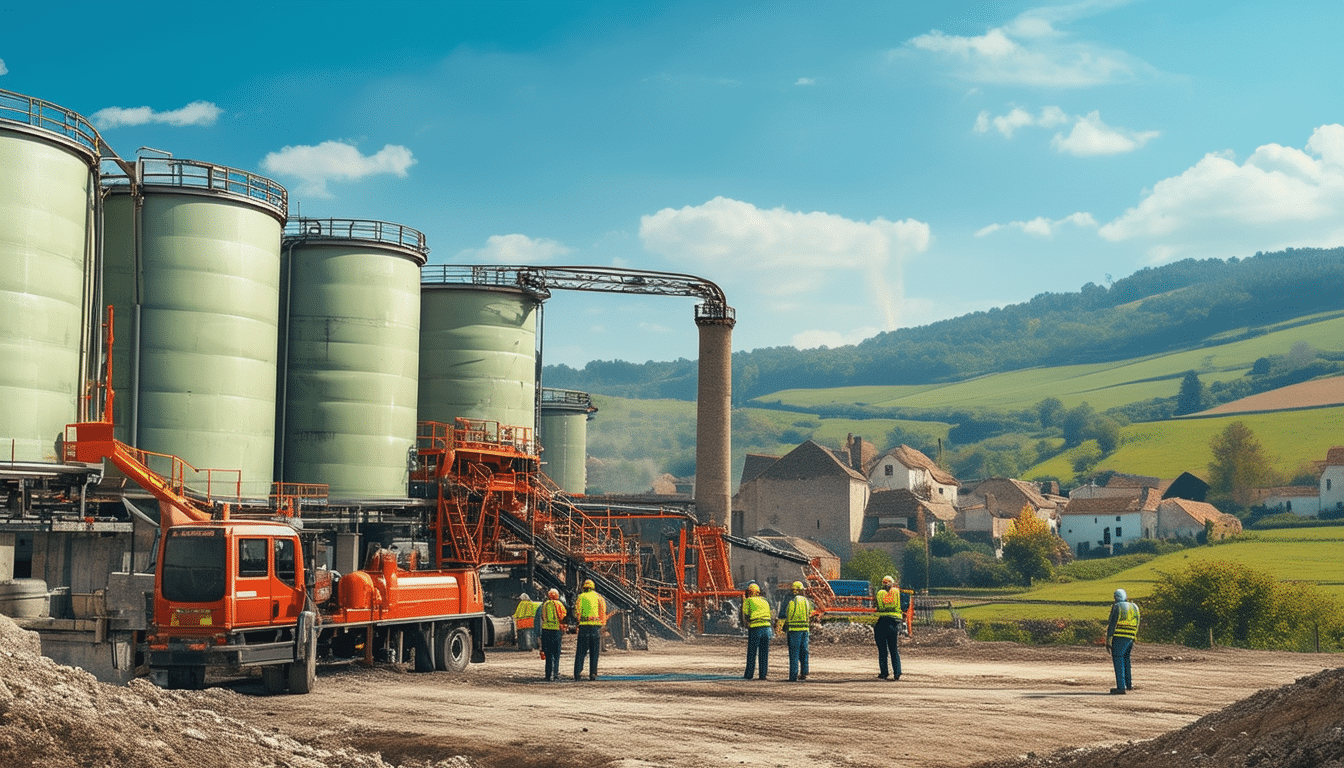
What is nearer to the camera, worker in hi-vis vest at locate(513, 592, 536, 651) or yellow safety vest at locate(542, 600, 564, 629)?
yellow safety vest at locate(542, 600, 564, 629)

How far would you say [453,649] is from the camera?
78.5ft

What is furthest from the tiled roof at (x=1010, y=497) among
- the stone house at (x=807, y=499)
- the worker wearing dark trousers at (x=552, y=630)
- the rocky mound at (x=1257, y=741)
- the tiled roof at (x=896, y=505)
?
the rocky mound at (x=1257, y=741)

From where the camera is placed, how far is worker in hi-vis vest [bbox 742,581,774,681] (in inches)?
835

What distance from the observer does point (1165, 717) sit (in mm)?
16297

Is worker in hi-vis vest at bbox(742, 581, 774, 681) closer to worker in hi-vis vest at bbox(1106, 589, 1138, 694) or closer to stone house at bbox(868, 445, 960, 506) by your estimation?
worker in hi-vis vest at bbox(1106, 589, 1138, 694)

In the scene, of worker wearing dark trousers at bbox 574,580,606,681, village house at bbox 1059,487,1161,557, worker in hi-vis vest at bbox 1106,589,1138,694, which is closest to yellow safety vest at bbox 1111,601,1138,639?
worker in hi-vis vest at bbox 1106,589,1138,694

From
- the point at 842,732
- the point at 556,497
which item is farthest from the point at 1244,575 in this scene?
the point at 842,732

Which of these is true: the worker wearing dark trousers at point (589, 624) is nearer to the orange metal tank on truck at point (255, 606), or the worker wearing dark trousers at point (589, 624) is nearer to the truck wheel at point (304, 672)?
the orange metal tank on truck at point (255, 606)

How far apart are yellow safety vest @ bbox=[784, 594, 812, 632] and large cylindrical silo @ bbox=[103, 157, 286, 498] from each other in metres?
17.9

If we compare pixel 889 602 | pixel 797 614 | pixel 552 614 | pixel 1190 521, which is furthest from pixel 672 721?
pixel 1190 521

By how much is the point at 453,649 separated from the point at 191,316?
1350cm

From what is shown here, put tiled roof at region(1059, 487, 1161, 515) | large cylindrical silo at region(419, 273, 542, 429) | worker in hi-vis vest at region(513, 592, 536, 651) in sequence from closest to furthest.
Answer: worker in hi-vis vest at region(513, 592, 536, 651)
large cylindrical silo at region(419, 273, 542, 429)
tiled roof at region(1059, 487, 1161, 515)

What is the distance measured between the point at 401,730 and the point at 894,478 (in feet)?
348

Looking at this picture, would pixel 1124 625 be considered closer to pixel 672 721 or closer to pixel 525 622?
pixel 672 721
